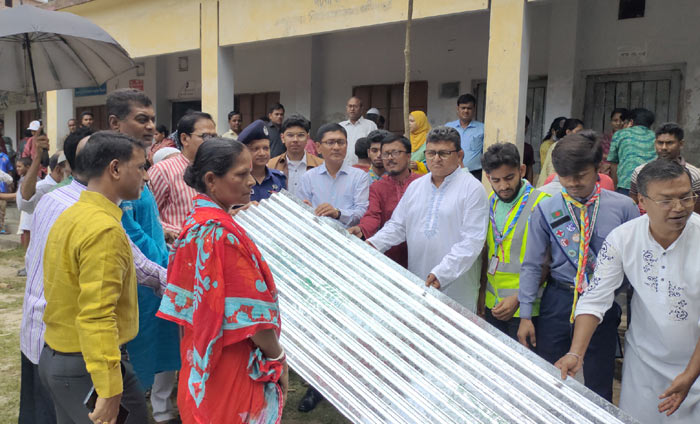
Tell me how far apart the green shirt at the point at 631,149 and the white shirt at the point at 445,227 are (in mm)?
3190

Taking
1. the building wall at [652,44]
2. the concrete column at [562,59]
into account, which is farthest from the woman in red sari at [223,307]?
the building wall at [652,44]

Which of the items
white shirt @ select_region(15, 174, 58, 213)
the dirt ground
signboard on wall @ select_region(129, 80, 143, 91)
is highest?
signboard on wall @ select_region(129, 80, 143, 91)

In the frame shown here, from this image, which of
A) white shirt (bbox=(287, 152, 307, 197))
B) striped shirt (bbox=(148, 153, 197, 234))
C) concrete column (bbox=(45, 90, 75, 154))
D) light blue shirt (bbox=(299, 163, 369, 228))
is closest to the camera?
striped shirt (bbox=(148, 153, 197, 234))

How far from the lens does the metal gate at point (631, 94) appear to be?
640 centimetres

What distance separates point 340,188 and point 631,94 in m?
4.71

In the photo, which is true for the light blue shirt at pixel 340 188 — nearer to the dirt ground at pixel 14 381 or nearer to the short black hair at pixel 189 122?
the short black hair at pixel 189 122

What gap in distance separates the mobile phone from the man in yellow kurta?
0.04 m

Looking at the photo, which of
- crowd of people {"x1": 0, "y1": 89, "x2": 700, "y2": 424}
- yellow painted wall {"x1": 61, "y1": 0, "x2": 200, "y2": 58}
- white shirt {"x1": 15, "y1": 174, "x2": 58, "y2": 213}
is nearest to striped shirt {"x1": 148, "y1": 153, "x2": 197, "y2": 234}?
crowd of people {"x1": 0, "y1": 89, "x2": 700, "y2": 424}

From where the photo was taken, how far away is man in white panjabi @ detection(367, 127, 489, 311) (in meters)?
2.84

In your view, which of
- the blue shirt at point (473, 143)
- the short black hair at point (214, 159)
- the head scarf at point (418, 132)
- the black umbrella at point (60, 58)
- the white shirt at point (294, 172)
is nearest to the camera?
the short black hair at point (214, 159)

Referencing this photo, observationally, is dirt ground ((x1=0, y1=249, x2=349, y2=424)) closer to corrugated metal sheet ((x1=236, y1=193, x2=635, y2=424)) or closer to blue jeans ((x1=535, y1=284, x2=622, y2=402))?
corrugated metal sheet ((x1=236, y1=193, x2=635, y2=424))

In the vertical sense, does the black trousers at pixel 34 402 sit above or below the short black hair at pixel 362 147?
below

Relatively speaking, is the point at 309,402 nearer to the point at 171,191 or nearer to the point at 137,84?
the point at 171,191

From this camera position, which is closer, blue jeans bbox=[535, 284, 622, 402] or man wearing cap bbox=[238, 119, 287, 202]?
blue jeans bbox=[535, 284, 622, 402]
